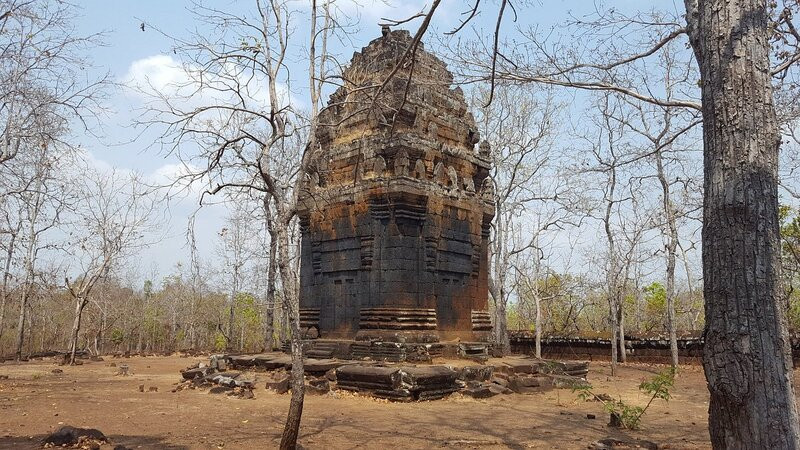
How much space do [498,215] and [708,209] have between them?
20.8m

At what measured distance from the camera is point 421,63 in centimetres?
1438

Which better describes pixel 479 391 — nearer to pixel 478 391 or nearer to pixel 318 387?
pixel 478 391

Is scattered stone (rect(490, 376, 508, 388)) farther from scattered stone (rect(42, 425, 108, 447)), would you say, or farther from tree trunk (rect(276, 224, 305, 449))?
scattered stone (rect(42, 425, 108, 447))

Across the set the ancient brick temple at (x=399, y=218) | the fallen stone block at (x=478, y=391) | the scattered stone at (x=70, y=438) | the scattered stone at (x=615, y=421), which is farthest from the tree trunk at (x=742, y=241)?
the ancient brick temple at (x=399, y=218)

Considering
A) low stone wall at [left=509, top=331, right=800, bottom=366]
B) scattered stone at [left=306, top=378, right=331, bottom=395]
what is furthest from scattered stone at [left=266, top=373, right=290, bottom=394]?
low stone wall at [left=509, top=331, right=800, bottom=366]

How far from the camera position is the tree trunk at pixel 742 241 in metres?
3.22

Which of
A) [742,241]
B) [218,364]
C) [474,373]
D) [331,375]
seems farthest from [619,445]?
[218,364]

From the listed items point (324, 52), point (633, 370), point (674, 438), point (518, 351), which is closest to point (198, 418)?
point (324, 52)

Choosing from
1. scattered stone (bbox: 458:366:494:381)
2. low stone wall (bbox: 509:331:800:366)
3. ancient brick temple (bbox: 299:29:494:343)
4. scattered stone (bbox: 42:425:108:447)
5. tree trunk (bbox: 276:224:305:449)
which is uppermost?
ancient brick temple (bbox: 299:29:494:343)

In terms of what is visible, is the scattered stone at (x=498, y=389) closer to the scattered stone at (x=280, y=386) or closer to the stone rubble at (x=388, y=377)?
the stone rubble at (x=388, y=377)

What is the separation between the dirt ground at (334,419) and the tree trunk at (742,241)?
4127 millimetres

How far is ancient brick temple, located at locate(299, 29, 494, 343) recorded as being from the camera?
42.1ft

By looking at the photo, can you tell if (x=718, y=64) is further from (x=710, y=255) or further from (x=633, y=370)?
(x=633, y=370)

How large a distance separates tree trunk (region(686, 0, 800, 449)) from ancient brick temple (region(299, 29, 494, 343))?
9.00 metres
